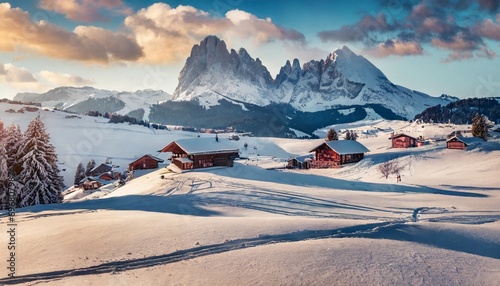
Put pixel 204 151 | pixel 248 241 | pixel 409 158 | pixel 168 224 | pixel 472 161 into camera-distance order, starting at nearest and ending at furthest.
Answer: pixel 248 241
pixel 168 224
pixel 204 151
pixel 472 161
pixel 409 158

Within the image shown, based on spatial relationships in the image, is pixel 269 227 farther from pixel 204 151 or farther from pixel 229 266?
pixel 204 151

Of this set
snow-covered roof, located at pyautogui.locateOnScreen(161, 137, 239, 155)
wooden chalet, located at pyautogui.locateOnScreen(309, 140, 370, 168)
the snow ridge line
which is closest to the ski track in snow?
the snow ridge line

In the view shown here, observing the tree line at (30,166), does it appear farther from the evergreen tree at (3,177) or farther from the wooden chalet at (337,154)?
the wooden chalet at (337,154)

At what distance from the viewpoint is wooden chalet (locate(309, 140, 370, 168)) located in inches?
3078

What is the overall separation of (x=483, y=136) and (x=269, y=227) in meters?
103

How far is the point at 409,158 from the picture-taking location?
237 ft

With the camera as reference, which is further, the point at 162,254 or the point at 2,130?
the point at 2,130

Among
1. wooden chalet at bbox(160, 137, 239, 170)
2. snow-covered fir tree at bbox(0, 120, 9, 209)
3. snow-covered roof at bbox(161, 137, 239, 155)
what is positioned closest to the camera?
snow-covered fir tree at bbox(0, 120, 9, 209)

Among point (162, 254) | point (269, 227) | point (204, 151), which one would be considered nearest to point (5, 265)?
point (162, 254)

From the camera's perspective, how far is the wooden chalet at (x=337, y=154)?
78188mm

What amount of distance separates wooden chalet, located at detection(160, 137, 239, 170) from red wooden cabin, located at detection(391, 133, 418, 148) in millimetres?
68219

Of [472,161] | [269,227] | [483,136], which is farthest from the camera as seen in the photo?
[483,136]

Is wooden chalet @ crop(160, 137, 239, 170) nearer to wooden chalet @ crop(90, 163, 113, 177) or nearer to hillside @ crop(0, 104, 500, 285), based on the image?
hillside @ crop(0, 104, 500, 285)

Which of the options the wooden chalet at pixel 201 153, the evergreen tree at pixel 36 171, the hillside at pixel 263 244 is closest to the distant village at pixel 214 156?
the wooden chalet at pixel 201 153
